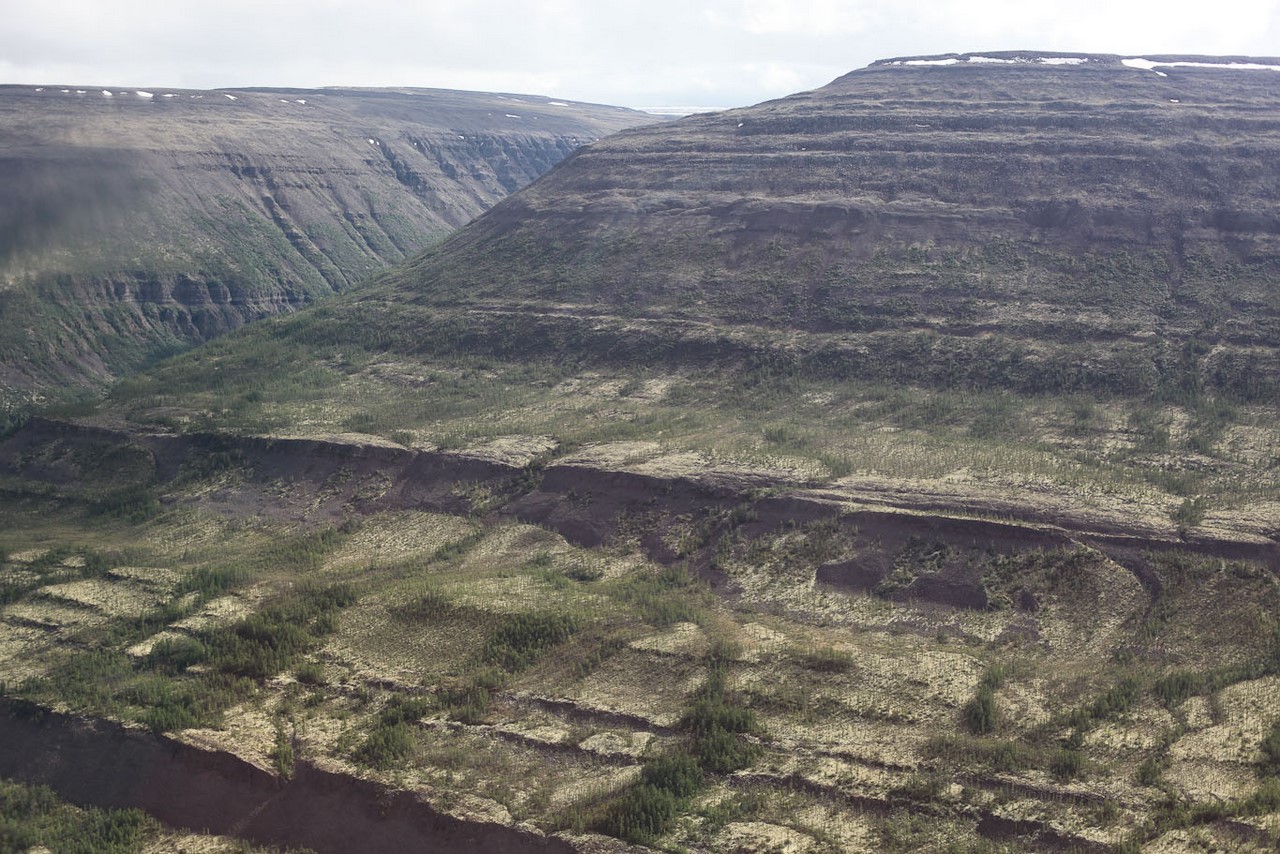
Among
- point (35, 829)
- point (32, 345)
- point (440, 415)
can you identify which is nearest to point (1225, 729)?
point (35, 829)

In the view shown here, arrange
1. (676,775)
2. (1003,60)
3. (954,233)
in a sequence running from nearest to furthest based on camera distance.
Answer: (676,775) → (954,233) → (1003,60)

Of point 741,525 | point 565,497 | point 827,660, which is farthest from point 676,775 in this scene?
point 565,497

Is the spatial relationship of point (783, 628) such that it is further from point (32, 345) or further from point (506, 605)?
point (32, 345)

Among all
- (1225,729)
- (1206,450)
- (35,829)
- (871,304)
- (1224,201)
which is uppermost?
(1224,201)

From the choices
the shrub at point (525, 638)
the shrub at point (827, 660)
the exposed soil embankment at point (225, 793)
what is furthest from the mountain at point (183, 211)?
the shrub at point (827, 660)

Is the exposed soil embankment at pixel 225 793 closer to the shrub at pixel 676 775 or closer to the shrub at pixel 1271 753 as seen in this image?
the shrub at pixel 676 775

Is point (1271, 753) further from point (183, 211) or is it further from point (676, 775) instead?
point (183, 211)
